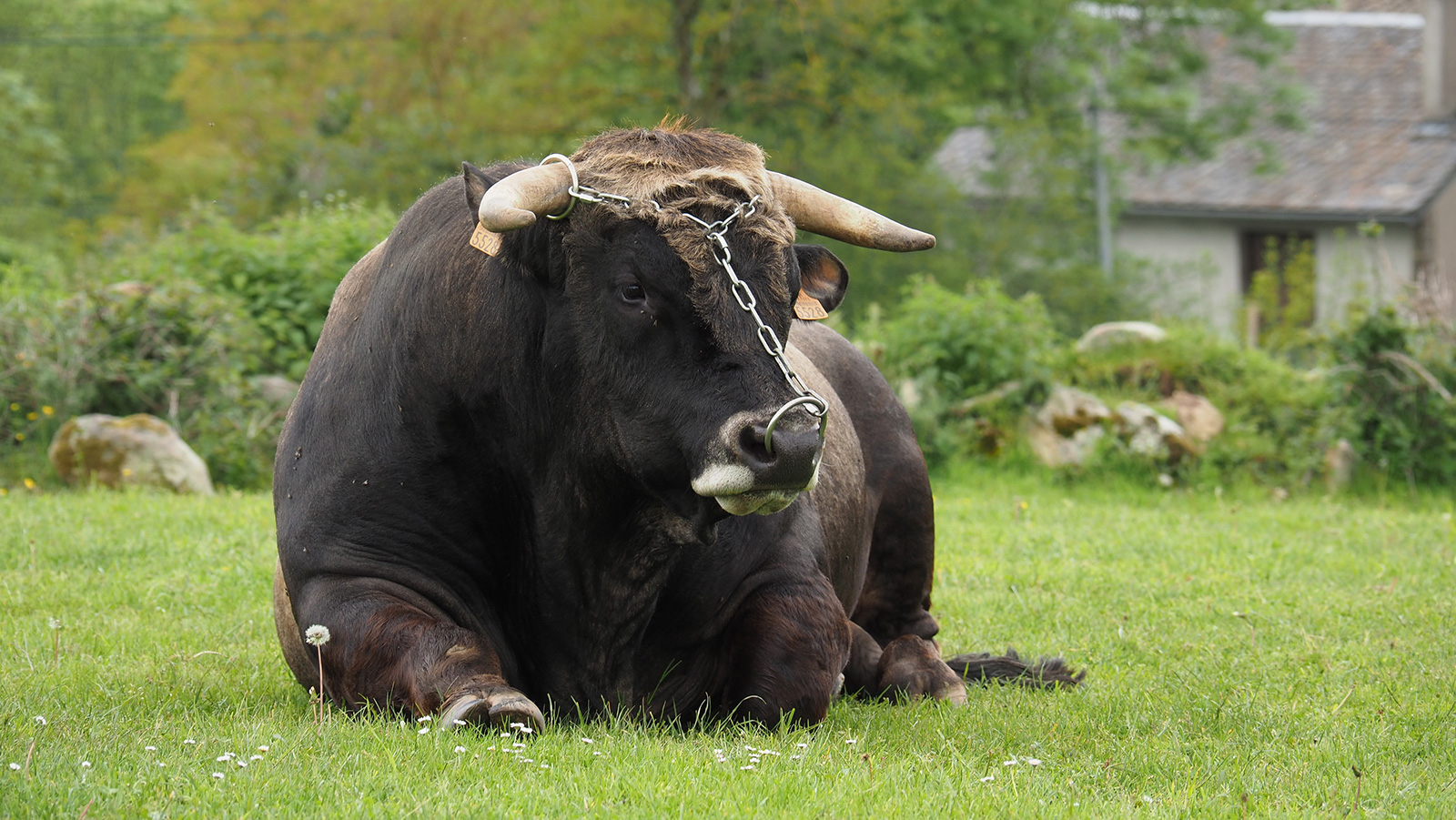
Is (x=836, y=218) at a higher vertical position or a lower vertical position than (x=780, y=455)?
higher

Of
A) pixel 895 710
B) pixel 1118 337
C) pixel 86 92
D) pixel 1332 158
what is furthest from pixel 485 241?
pixel 86 92

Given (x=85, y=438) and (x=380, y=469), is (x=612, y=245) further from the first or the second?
(x=85, y=438)

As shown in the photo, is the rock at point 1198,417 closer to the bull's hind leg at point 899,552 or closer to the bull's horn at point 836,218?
the bull's hind leg at point 899,552

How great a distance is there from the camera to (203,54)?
110ft

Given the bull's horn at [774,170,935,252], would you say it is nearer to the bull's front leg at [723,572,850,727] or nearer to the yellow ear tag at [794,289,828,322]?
the yellow ear tag at [794,289,828,322]

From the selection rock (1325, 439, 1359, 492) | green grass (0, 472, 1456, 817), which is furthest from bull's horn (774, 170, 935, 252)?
rock (1325, 439, 1359, 492)

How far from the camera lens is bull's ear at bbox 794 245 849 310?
4.92 meters

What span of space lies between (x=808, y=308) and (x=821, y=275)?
0.63 ft

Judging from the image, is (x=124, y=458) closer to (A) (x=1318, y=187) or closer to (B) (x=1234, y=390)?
(B) (x=1234, y=390)

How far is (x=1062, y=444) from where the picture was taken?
13.5 metres

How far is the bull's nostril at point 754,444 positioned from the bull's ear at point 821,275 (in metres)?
1.00

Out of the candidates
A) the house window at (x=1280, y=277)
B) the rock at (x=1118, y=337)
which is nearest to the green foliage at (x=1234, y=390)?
the rock at (x=1118, y=337)

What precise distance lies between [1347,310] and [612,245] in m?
11.2

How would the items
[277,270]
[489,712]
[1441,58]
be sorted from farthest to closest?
1. [1441,58]
2. [277,270]
3. [489,712]
